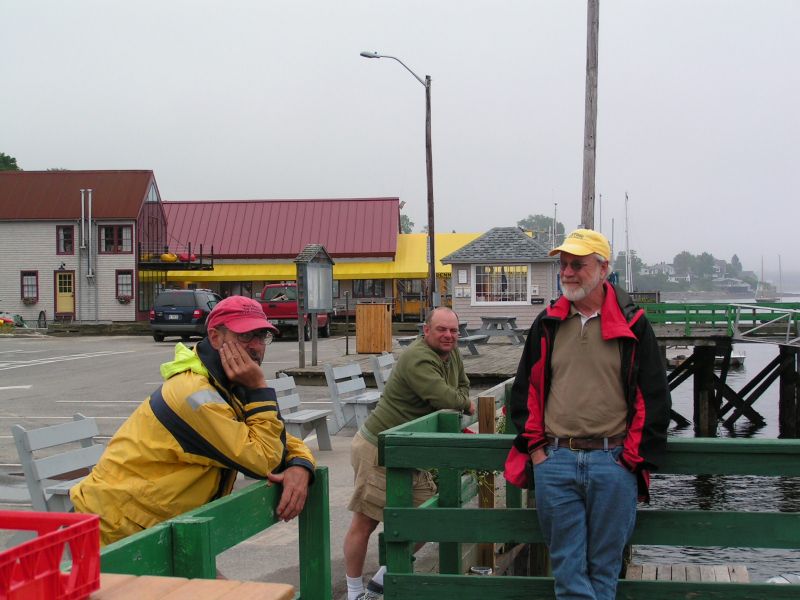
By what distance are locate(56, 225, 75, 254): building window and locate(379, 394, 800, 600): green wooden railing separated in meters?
49.2

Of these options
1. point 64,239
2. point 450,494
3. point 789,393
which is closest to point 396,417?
point 450,494

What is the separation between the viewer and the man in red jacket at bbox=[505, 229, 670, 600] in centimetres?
379

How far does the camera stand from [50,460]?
6.39 meters

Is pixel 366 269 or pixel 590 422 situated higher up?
pixel 366 269

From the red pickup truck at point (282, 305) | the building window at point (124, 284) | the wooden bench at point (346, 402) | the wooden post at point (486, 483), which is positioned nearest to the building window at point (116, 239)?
the building window at point (124, 284)

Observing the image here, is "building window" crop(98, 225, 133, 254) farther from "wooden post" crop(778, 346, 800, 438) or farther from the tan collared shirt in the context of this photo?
the tan collared shirt

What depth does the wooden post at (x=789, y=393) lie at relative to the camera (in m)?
24.6

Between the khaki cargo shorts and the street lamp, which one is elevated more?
the street lamp

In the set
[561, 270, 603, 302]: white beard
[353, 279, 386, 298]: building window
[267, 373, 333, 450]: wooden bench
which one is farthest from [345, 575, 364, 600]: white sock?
[353, 279, 386, 298]: building window

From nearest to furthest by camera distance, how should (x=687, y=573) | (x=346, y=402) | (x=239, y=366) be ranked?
(x=239, y=366), (x=687, y=573), (x=346, y=402)

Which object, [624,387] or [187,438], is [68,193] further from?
[624,387]

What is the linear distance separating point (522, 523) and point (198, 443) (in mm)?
1427

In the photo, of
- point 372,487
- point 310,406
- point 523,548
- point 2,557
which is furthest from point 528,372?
point 310,406

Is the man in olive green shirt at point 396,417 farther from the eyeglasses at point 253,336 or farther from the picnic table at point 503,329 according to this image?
the picnic table at point 503,329
